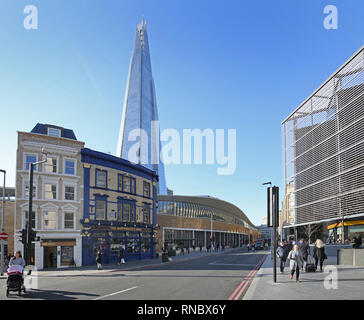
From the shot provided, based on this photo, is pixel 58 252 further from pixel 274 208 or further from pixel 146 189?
pixel 274 208

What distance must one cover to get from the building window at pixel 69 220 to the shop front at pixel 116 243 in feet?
4.56

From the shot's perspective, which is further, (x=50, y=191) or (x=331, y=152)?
(x=331, y=152)

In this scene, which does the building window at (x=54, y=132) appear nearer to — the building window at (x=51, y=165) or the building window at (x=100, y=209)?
the building window at (x=51, y=165)

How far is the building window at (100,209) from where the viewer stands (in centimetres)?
3522

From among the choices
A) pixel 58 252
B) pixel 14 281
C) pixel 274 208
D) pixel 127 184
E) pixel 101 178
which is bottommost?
pixel 58 252

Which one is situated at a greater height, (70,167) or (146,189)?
(70,167)

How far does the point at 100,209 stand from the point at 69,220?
368cm

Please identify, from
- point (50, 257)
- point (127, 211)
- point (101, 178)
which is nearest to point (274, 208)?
point (50, 257)

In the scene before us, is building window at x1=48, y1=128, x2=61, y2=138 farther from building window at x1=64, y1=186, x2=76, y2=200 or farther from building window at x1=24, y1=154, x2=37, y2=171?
building window at x1=64, y1=186, x2=76, y2=200

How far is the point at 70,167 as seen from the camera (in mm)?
33344

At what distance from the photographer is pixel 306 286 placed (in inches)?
580

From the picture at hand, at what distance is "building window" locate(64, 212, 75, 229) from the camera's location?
32.4 meters

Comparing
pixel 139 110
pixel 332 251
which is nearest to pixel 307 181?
pixel 332 251
